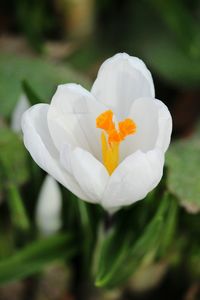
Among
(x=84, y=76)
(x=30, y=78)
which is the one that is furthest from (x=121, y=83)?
(x=84, y=76)

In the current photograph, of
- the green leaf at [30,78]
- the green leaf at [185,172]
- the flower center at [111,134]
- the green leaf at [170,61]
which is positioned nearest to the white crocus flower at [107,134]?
the flower center at [111,134]

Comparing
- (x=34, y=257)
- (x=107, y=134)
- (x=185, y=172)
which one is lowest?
(x=34, y=257)

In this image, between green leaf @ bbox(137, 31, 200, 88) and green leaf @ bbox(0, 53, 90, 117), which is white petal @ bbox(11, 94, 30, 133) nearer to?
green leaf @ bbox(0, 53, 90, 117)

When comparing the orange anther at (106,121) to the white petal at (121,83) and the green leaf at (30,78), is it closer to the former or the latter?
the white petal at (121,83)

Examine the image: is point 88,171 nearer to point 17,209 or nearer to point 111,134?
point 111,134

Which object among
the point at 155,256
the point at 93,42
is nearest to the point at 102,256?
the point at 155,256

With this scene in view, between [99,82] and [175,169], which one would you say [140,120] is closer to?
[99,82]

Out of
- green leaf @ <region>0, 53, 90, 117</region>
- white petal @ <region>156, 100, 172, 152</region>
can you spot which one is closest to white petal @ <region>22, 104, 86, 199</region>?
white petal @ <region>156, 100, 172, 152</region>
